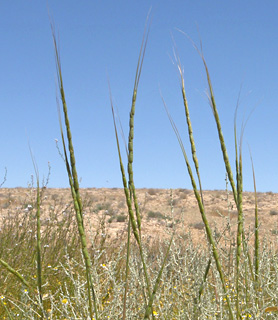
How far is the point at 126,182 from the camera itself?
132 cm

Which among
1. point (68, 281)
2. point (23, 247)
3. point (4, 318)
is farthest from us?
point (23, 247)

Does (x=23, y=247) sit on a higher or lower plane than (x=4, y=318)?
higher

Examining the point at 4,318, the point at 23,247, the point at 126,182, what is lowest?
the point at 4,318

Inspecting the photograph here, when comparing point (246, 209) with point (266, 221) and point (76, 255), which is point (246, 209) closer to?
point (266, 221)

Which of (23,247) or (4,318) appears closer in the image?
(4,318)

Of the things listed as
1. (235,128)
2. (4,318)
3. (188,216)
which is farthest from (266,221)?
(235,128)

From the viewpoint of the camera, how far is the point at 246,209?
22.2 metres

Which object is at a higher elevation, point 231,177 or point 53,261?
point 231,177

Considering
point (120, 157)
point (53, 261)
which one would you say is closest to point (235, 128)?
point (120, 157)

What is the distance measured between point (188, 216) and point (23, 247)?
50.6 feet

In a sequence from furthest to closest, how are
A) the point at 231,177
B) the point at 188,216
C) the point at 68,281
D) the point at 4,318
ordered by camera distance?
the point at 188,216
the point at 68,281
the point at 4,318
the point at 231,177

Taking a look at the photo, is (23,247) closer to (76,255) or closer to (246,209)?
(76,255)

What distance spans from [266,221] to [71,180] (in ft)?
59.0

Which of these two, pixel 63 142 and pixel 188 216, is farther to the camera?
pixel 188 216
